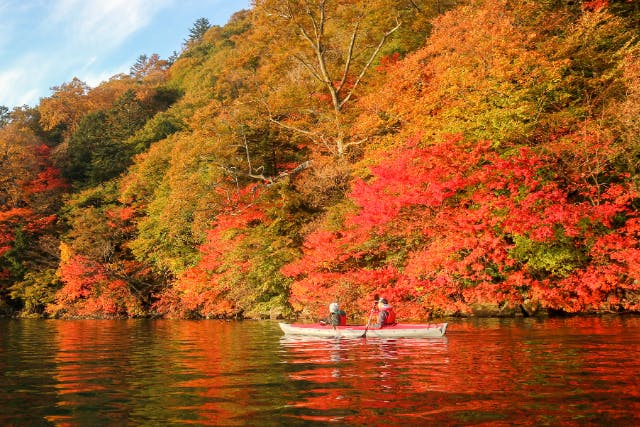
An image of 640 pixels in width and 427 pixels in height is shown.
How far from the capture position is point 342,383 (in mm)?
8016

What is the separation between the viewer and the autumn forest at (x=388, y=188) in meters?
19.5

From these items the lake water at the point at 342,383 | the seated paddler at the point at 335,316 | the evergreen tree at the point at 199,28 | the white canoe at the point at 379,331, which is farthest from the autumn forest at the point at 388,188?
the evergreen tree at the point at 199,28

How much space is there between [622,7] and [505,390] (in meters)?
25.0

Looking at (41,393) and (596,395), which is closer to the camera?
(596,395)

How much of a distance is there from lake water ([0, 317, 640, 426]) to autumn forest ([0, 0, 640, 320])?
5.83 meters

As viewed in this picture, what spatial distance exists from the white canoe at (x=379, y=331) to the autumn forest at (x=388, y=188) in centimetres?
467

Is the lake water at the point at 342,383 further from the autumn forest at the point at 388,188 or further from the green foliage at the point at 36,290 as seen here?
the green foliage at the point at 36,290

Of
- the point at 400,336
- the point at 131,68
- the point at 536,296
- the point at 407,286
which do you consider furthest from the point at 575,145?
the point at 131,68

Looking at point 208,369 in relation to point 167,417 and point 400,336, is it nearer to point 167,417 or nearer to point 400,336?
point 167,417

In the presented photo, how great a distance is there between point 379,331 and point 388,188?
7.01 metres

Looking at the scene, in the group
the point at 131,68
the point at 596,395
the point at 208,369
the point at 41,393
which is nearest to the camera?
the point at 596,395

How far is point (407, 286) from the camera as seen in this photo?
19922 millimetres

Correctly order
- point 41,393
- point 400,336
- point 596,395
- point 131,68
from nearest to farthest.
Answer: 1. point 596,395
2. point 41,393
3. point 400,336
4. point 131,68

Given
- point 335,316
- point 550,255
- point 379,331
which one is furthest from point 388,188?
point 379,331
